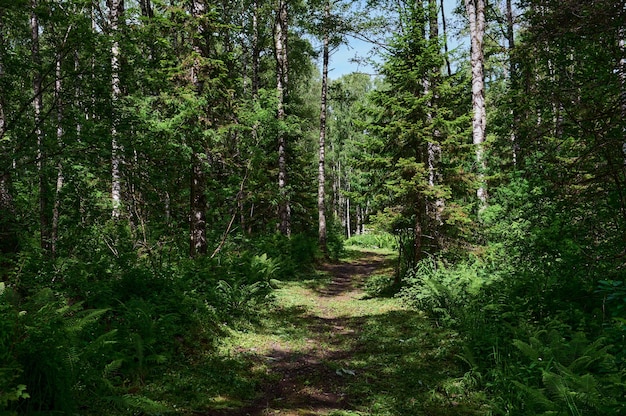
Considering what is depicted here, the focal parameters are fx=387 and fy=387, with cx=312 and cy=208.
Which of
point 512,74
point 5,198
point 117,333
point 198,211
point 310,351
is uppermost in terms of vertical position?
point 512,74

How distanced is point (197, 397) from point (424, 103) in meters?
9.01

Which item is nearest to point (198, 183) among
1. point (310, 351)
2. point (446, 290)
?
point (310, 351)

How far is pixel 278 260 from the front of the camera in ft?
45.8

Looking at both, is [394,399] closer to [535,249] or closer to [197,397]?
[197,397]

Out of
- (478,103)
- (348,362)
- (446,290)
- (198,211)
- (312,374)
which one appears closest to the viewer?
(312,374)

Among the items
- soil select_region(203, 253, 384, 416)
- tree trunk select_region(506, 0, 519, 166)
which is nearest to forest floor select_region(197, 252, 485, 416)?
soil select_region(203, 253, 384, 416)

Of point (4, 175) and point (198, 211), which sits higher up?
point (4, 175)

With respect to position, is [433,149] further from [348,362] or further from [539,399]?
[539,399]

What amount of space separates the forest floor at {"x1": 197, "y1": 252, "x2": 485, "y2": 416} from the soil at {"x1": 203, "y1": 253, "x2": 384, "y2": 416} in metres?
0.01

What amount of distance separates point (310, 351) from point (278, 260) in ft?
22.3

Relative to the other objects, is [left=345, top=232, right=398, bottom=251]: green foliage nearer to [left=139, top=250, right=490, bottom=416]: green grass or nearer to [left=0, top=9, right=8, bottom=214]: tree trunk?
[left=139, top=250, right=490, bottom=416]: green grass

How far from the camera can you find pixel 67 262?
6.94m

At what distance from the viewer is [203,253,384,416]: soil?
4.97 m

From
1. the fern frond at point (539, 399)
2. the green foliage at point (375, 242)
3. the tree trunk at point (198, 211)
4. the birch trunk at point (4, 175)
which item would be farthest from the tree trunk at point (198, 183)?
the green foliage at point (375, 242)
